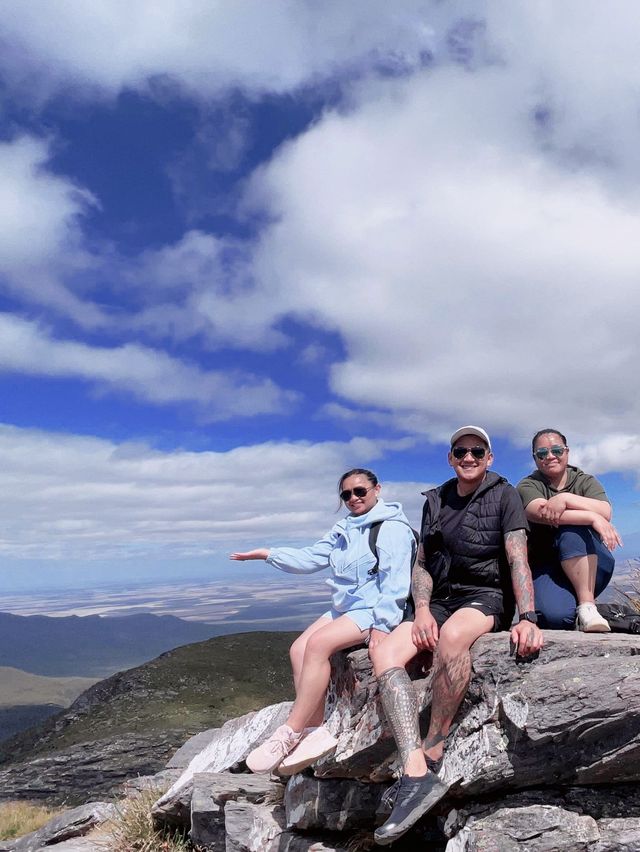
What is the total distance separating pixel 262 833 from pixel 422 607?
391 cm

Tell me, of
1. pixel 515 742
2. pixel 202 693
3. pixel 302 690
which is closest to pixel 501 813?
pixel 515 742

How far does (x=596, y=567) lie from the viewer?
775 centimetres

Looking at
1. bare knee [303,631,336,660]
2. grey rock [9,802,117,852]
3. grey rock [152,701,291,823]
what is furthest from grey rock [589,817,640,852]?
grey rock [9,802,117,852]

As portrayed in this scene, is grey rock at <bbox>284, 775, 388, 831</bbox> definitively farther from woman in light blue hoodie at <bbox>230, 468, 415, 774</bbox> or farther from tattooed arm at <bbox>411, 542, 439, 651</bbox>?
tattooed arm at <bbox>411, 542, 439, 651</bbox>

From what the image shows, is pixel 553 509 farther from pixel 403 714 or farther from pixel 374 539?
pixel 403 714

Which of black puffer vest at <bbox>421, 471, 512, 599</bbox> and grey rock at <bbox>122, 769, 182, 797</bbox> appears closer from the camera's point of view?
black puffer vest at <bbox>421, 471, 512, 599</bbox>

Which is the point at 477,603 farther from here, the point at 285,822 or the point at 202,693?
the point at 202,693

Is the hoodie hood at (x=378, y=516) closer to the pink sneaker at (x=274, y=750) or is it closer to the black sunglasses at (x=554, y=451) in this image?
the black sunglasses at (x=554, y=451)

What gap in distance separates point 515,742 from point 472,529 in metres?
2.19

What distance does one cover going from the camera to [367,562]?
8492mm

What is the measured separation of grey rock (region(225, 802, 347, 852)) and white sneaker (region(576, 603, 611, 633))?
12.6 ft

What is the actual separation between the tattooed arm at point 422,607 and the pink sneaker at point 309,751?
5.73 ft

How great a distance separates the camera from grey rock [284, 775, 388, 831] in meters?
8.12

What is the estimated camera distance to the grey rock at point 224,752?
10984mm
